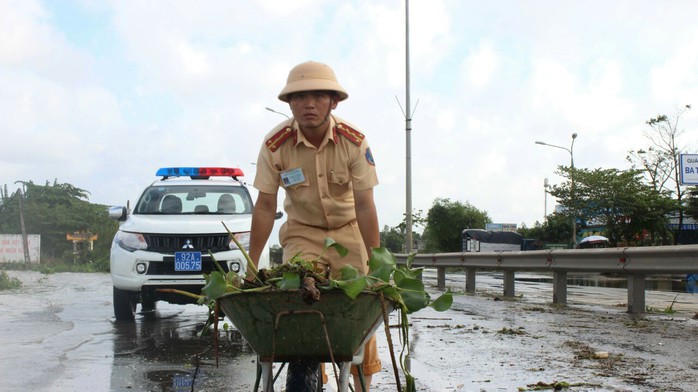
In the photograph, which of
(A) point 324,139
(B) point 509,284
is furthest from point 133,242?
(B) point 509,284

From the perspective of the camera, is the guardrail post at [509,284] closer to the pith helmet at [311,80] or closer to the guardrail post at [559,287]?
the guardrail post at [559,287]

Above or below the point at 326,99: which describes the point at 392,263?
below

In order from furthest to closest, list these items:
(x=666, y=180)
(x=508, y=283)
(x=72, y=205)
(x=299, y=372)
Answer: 1. (x=72, y=205)
2. (x=666, y=180)
3. (x=508, y=283)
4. (x=299, y=372)

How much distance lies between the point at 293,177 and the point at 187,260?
546cm

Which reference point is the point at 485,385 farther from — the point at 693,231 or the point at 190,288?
the point at 693,231

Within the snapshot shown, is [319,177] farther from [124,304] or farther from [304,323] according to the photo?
[124,304]

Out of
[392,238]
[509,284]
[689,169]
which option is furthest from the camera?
[392,238]

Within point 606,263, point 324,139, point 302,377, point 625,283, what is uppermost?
point 324,139

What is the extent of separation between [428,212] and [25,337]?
251 feet

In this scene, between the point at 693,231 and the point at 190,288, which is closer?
the point at 190,288

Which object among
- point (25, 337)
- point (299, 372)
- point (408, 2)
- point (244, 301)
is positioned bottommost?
point (25, 337)

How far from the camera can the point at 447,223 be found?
82.4 meters

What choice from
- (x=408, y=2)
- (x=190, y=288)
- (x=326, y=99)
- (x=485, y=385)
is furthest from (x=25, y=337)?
(x=408, y=2)

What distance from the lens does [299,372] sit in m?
3.20
